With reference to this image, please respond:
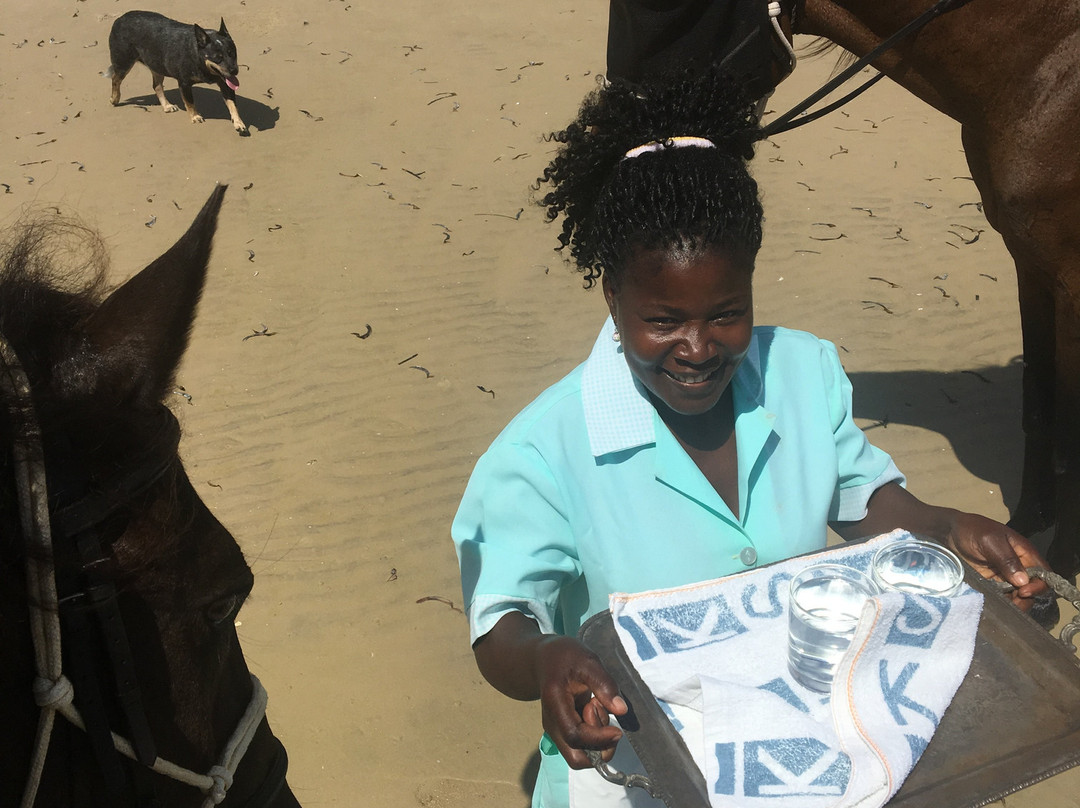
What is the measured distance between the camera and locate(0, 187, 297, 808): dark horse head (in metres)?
1.26

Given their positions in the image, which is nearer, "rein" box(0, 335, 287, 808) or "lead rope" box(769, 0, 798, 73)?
"rein" box(0, 335, 287, 808)

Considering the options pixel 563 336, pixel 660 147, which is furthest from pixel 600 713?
pixel 563 336

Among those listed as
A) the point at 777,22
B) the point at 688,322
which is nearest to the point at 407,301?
the point at 777,22

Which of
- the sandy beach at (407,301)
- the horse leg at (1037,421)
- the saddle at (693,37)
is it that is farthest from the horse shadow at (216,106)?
the horse leg at (1037,421)

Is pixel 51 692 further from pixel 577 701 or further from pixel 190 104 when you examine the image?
pixel 190 104

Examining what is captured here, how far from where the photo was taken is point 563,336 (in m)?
6.01

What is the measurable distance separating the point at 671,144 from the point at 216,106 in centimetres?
905

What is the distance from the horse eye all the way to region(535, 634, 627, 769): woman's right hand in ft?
1.76

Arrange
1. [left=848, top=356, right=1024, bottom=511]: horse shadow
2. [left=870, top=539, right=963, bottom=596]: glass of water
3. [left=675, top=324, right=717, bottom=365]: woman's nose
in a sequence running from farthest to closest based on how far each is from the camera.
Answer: [left=848, top=356, right=1024, bottom=511]: horse shadow
[left=675, top=324, right=717, bottom=365]: woman's nose
[left=870, top=539, right=963, bottom=596]: glass of water

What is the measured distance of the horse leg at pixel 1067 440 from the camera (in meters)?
3.70

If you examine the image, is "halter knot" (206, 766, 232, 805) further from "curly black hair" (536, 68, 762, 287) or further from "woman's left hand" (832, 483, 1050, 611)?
"woman's left hand" (832, 483, 1050, 611)

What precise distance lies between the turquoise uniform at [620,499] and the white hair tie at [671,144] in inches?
17.7

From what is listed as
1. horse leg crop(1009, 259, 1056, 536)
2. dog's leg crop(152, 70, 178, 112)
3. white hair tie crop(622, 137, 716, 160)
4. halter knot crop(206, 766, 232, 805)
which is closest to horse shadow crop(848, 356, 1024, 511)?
horse leg crop(1009, 259, 1056, 536)

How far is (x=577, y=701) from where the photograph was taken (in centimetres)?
148
